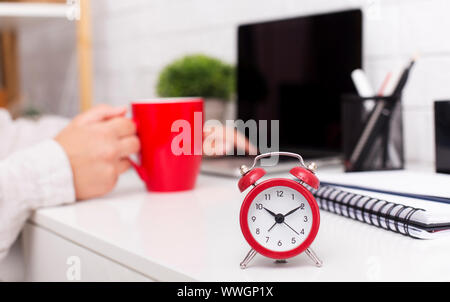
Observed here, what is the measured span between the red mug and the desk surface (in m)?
0.06

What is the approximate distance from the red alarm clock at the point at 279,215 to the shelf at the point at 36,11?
1.20m

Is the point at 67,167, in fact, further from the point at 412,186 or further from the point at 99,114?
the point at 412,186

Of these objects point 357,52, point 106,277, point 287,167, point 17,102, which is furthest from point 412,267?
point 17,102

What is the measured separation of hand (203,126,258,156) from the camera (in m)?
0.87

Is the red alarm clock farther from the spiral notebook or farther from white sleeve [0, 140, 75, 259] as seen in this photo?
white sleeve [0, 140, 75, 259]

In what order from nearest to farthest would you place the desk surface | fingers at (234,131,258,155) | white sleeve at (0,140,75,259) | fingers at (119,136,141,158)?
the desk surface < white sleeve at (0,140,75,259) < fingers at (119,136,141,158) < fingers at (234,131,258,155)

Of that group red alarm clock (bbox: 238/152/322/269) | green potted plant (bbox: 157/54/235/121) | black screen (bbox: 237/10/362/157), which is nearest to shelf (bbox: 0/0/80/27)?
green potted plant (bbox: 157/54/235/121)

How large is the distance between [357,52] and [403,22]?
3.7 inches

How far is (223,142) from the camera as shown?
903mm

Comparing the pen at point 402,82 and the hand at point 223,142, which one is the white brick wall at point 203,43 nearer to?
the pen at point 402,82

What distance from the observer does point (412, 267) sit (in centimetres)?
45

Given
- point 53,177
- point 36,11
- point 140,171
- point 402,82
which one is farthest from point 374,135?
point 36,11

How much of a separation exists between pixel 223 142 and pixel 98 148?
0.73ft

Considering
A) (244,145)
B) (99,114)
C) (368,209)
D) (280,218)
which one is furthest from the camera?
(244,145)
